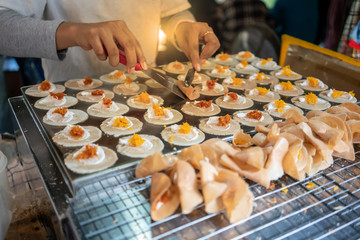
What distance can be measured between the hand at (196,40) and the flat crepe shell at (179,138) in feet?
2.25

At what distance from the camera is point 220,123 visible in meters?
2.01

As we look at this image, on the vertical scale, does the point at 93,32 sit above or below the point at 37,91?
above

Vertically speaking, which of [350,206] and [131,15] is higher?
[131,15]

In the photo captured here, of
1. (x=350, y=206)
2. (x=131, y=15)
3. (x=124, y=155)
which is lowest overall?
(x=350, y=206)

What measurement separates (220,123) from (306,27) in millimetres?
3814

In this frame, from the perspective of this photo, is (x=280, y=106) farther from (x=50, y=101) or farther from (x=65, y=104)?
(x=50, y=101)

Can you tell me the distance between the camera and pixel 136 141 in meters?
1.68

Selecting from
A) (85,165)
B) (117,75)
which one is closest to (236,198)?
(85,165)

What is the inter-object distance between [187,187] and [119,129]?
30.2 inches

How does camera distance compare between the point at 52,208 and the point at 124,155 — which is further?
the point at 124,155

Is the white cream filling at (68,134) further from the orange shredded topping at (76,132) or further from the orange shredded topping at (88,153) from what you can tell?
the orange shredded topping at (88,153)

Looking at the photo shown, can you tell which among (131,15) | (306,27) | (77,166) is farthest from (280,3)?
(77,166)

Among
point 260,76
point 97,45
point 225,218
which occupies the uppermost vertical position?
point 97,45

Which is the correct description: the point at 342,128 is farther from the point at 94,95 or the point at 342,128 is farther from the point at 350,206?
the point at 94,95
